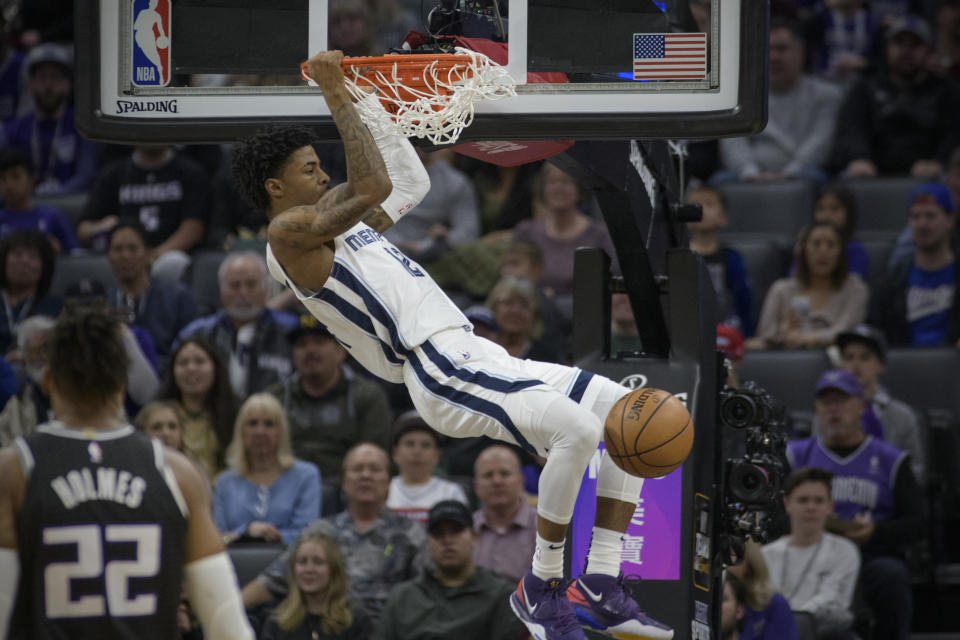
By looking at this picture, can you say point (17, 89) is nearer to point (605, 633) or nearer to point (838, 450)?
point (838, 450)

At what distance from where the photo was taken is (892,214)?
12.0 metres

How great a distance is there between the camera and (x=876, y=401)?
9.71 metres

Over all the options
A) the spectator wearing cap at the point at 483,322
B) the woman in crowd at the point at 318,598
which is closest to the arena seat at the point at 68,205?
the spectator wearing cap at the point at 483,322

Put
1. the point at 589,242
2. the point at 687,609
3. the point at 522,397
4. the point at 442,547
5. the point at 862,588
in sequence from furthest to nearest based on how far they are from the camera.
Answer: the point at 589,242
the point at 862,588
the point at 442,547
the point at 687,609
the point at 522,397

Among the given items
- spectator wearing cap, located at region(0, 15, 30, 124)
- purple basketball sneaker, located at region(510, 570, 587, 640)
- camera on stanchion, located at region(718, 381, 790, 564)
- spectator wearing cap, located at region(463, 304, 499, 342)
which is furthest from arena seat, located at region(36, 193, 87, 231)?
purple basketball sneaker, located at region(510, 570, 587, 640)

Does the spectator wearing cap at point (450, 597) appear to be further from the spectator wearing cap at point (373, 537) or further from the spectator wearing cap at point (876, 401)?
the spectator wearing cap at point (876, 401)

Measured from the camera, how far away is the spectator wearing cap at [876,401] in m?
9.59

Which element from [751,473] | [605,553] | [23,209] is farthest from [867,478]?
[23,209]

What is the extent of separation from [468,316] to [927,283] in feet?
11.1

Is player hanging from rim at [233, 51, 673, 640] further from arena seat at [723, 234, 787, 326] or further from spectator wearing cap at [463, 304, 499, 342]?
arena seat at [723, 234, 787, 326]

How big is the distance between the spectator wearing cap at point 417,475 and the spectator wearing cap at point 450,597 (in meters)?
0.69

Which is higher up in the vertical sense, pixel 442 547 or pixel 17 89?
pixel 17 89

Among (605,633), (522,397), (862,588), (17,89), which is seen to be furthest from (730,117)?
(17,89)

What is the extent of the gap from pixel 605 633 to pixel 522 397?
3.01 feet
